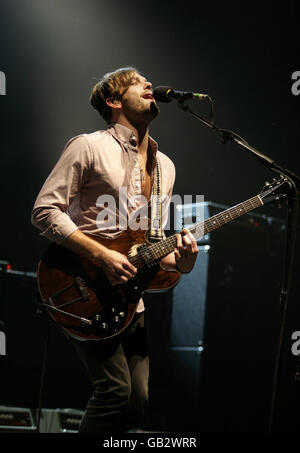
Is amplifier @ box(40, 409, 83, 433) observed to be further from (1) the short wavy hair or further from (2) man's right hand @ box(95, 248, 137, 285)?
(1) the short wavy hair

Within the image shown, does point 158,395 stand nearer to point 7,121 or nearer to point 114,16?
point 7,121

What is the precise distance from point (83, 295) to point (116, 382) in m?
0.44

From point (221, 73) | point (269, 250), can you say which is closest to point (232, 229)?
point (269, 250)

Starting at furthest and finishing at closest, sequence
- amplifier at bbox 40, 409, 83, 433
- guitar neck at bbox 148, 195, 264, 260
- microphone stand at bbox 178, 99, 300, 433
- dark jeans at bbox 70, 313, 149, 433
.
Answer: amplifier at bbox 40, 409, 83, 433, guitar neck at bbox 148, 195, 264, 260, dark jeans at bbox 70, 313, 149, 433, microphone stand at bbox 178, 99, 300, 433

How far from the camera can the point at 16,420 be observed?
411 cm

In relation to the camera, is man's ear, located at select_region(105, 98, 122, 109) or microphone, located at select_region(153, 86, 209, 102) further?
man's ear, located at select_region(105, 98, 122, 109)

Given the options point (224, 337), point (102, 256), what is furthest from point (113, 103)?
point (224, 337)

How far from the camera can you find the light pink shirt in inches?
110

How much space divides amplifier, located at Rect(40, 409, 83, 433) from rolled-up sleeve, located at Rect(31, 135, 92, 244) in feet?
6.70

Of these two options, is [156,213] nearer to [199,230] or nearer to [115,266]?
[199,230]

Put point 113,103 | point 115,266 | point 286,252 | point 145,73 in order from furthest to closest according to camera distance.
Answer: point 145,73 → point 113,103 → point 115,266 → point 286,252

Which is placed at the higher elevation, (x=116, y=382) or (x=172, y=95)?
(x=172, y=95)

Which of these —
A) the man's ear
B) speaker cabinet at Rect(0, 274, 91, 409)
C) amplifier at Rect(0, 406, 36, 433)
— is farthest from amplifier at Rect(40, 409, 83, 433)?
the man's ear

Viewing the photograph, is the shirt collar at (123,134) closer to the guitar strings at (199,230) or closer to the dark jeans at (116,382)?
the guitar strings at (199,230)
